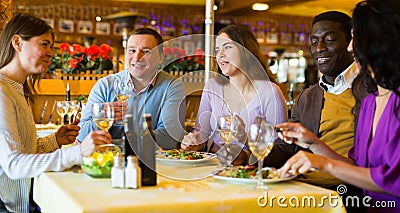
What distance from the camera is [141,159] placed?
1701 millimetres

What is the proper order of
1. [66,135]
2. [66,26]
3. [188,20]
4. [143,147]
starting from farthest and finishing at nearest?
1. [188,20]
2. [66,26]
3. [66,135]
4. [143,147]

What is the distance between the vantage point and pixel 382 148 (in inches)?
69.9

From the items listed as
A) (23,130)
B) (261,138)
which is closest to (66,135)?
(23,130)

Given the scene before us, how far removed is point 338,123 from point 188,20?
661 cm

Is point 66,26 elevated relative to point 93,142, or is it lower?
elevated

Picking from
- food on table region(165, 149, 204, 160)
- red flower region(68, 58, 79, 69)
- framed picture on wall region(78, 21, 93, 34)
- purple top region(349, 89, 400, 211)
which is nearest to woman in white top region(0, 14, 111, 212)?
food on table region(165, 149, 204, 160)

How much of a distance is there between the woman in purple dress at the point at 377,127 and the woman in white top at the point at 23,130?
0.66 m

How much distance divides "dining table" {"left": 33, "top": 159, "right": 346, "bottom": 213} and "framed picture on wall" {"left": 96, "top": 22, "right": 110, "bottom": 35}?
656 cm

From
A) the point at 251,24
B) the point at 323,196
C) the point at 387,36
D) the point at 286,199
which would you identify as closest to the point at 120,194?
the point at 286,199

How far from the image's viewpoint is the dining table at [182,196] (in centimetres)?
149

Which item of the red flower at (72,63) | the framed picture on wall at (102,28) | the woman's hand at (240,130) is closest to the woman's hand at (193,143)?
the woman's hand at (240,130)

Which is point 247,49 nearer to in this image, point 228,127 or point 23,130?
point 228,127

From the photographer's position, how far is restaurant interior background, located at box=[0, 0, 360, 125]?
25.8ft

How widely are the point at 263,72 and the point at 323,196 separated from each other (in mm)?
1247
